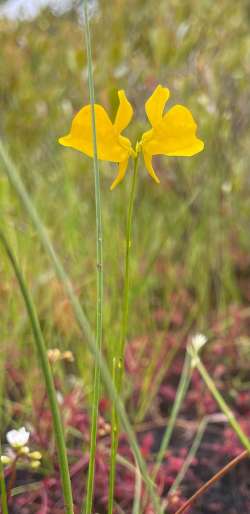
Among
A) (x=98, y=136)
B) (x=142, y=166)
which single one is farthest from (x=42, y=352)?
(x=142, y=166)

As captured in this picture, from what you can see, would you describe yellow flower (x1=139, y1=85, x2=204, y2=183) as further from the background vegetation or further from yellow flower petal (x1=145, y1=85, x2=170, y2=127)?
the background vegetation

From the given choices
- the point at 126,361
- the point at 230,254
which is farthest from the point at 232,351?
the point at 230,254

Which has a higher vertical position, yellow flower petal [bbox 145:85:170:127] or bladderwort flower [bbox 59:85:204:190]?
yellow flower petal [bbox 145:85:170:127]

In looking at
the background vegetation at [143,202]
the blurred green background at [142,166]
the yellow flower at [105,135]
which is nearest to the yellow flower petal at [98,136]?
the yellow flower at [105,135]

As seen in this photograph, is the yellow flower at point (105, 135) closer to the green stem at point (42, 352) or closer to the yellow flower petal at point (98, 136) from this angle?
the yellow flower petal at point (98, 136)

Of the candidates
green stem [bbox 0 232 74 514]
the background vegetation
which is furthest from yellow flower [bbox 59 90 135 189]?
the background vegetation

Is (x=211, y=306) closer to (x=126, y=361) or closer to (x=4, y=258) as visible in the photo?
(x=126, y=361)
